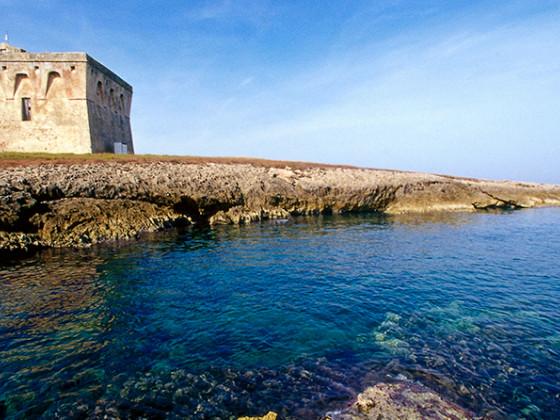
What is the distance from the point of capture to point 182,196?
87.6 ft

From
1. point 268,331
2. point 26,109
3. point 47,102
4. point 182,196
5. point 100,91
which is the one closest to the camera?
point 268,331

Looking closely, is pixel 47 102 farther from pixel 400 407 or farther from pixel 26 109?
pixel 400 407

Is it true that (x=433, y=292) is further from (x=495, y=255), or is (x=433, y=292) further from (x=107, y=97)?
(x=107, y=97)

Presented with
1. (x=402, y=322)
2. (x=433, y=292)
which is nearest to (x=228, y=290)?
(x=402, y=322)

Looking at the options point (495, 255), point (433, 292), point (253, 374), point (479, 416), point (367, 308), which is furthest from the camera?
point (495, 255)

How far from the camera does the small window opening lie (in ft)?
119

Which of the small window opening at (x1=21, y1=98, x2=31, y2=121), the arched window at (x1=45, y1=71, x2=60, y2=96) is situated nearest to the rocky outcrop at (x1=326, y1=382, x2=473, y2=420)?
the arched window at (x1=45, y1=71, x2=60, y2=96)

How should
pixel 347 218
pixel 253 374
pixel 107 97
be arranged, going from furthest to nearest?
pixel 107 97, pixel 347 218, pixel 253 374

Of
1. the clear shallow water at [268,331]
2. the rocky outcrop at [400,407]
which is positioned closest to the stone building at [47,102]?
the clear shallow water at [268,331]

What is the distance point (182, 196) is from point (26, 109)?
88.2 feet

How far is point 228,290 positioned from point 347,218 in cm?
2211

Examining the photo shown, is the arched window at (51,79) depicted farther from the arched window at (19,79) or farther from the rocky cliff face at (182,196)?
the rocky cliff face at (182,196)

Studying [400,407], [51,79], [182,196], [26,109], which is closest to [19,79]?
[26,109]

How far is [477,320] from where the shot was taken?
9.65 metres
